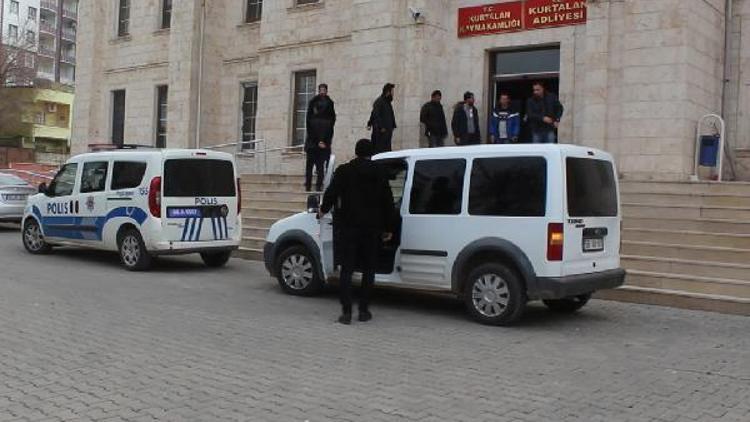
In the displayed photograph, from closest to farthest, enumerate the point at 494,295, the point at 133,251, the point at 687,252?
the point at 494,295
the point at 687,252
the point at 133,251

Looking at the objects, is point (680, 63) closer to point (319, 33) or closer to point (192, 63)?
point (319, 33)

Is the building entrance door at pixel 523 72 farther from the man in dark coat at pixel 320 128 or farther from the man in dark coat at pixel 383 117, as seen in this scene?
the man in dark coat at pixel 320 128

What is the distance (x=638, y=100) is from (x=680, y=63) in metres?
0.96

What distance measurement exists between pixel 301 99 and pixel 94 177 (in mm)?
9090

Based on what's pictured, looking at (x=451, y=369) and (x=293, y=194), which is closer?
(x=451, y=369)

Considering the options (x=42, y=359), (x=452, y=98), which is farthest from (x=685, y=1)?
(x=42, y=359)

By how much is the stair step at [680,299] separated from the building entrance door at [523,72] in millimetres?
6983

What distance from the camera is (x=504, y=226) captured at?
795cm

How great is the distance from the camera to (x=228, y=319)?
26.9 feet

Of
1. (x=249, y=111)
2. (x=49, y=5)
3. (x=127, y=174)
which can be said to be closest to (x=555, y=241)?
(x=127, y=174)

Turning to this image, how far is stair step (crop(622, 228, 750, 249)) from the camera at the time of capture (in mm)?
10398

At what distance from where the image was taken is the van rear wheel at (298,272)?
31.5 feet

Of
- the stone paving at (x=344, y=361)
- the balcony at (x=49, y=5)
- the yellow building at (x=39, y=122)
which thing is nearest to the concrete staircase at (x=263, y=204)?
the stone paving at (x=344, y=361)

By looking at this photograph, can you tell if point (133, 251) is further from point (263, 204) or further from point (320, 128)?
point (263, 204)
